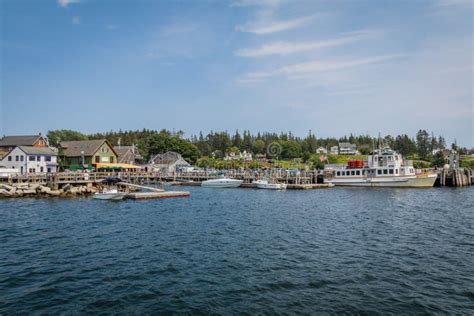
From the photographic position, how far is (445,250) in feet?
68.7

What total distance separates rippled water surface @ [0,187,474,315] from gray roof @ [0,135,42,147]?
4994cm

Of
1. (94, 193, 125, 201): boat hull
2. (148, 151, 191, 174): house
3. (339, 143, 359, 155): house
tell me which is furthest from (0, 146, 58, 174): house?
(339, 143, 359, 155): house

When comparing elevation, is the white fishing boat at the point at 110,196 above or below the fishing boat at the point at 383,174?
below

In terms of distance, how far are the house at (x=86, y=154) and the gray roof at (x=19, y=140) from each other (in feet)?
22.1

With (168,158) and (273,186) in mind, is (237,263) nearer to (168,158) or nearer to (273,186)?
(273,186)

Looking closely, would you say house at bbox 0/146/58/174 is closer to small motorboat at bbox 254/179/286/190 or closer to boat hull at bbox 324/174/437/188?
small motorboat at bbox 254/179/286/190

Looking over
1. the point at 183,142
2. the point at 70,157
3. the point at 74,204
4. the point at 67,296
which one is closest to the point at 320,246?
the point at 67,296

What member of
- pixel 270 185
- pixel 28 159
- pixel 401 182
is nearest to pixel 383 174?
pixel 401 182

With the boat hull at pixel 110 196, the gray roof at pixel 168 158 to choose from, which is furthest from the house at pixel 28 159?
the gray roof at pixel 168 158

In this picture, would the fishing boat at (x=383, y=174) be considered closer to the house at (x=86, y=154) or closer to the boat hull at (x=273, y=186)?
the boat hull at (x=273, y=186)

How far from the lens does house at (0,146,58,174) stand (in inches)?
2781

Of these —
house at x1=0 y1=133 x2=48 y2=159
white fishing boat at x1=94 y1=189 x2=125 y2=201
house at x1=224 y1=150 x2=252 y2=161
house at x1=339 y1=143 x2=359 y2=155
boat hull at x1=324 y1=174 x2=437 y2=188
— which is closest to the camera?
white fishing boat at x1=94 y1=189 x2=125 y2=201

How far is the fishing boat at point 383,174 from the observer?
66875 mm

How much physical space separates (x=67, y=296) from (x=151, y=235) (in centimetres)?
1136
